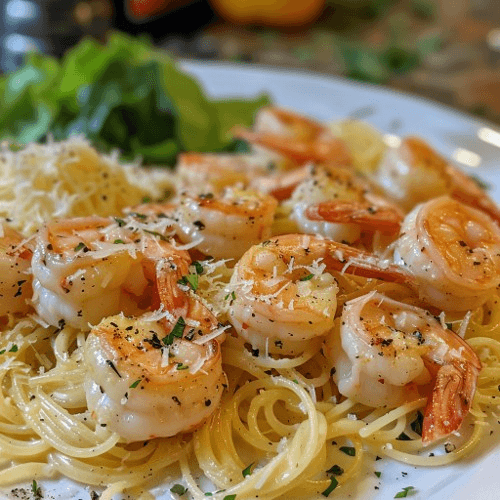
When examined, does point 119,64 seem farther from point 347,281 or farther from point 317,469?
point 317,469

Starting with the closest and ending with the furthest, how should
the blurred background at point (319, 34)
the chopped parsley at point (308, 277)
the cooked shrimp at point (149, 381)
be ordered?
1. the cooked shrimp at point (149, 381)
2. the chopped parsley at point (308, 277)
3. the blurred background at point (319, 34)

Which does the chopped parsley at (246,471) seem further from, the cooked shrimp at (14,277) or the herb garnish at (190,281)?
the cooked shrimp at (14,277)

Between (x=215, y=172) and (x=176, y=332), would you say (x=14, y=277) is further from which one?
(x=215, y=172)

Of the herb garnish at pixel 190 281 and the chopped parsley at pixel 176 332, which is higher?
the herb garnish at pixel 190 281

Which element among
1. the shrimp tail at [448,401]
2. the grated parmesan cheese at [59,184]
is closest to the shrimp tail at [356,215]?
the shrimp tail at [448,401]

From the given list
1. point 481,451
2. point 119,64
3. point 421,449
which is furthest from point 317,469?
point 119,64

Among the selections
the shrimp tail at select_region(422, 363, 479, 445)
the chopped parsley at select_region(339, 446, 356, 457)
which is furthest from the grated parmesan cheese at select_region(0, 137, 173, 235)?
the shrimp tail at select_region(422, 363, 479, 445)

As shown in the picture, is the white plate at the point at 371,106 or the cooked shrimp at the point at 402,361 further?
the white plate at the point at 371,106
